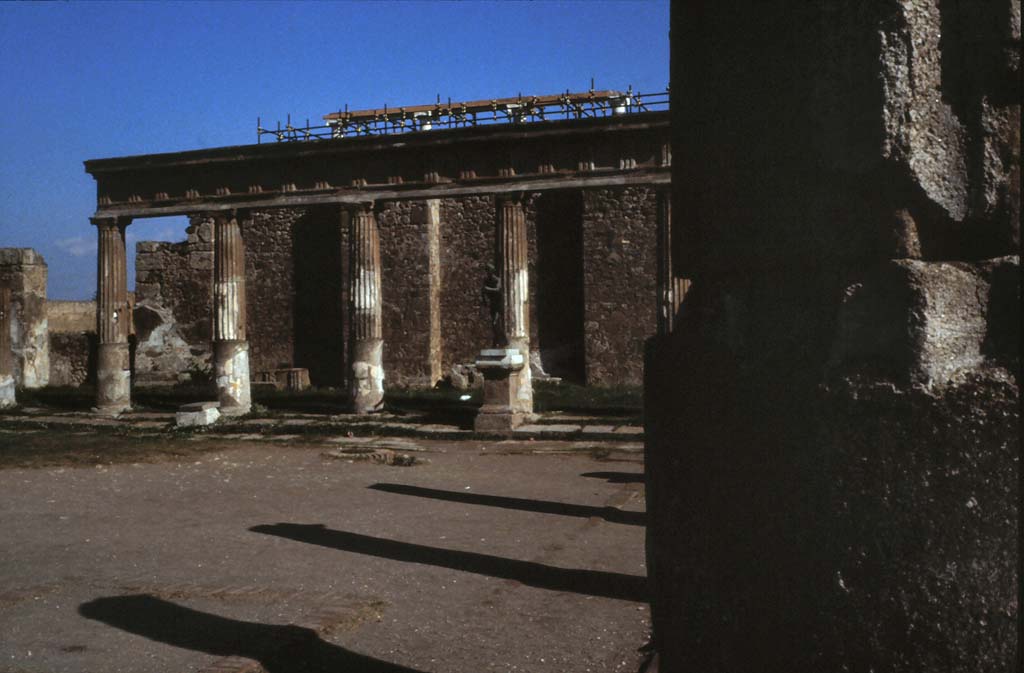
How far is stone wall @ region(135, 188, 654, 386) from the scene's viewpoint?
20.8 m

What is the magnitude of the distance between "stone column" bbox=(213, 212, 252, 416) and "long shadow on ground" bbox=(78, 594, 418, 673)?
36.5 ft

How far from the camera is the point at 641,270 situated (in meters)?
20.7

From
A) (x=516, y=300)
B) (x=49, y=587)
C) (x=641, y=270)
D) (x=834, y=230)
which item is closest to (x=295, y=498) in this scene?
(x=49, y=587)

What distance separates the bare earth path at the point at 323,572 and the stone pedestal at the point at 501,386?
3540 mm

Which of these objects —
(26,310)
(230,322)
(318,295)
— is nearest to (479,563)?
(230,322)

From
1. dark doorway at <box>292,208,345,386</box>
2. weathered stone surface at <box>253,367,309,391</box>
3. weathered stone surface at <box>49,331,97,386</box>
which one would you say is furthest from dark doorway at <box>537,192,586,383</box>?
weathered stone surface at <box>49,331,97,386</box>

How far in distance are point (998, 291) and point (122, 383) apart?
54.7ft

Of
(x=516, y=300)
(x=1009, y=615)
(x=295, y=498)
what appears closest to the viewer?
(x=1009, y=615)

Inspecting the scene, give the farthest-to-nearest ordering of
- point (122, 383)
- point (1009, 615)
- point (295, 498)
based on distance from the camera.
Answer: point (122, 383) → point (295, 498) → point (1009, 615)

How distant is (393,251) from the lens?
74.0ft

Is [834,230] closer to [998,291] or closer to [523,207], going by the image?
[998,291]

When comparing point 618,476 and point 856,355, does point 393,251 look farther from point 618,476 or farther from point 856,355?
point 856,355

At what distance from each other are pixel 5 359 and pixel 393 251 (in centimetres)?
867

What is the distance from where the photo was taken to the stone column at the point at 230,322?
51.4 feet
